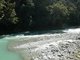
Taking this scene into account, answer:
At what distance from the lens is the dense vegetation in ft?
122

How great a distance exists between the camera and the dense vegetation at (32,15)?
37.1m

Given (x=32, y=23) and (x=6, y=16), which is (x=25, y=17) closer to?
(x=32, y=23)

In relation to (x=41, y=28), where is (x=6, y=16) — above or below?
above

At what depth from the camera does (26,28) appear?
40.6 m

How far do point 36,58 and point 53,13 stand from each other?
25.8 meters

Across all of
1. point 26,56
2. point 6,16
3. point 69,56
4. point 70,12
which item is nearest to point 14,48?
point 26,56

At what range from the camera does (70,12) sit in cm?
4888

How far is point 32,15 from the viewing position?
42.1 meters

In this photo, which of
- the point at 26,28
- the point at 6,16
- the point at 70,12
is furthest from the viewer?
the point at 70,12

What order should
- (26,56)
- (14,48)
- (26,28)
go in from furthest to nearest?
(26,28) < (14,48) < (26,56)

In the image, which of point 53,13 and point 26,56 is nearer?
point 26,56

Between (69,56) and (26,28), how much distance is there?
2287 cm

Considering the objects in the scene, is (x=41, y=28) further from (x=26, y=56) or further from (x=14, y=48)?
(x=26, y=56)

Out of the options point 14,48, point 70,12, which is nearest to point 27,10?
point 70,12
